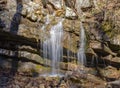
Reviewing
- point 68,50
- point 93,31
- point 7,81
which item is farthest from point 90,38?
point 7,81

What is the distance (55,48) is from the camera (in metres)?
11.3

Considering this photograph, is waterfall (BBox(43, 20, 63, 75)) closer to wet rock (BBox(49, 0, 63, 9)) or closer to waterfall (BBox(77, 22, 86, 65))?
waterfall (BBox(77, 22, 86, 65))

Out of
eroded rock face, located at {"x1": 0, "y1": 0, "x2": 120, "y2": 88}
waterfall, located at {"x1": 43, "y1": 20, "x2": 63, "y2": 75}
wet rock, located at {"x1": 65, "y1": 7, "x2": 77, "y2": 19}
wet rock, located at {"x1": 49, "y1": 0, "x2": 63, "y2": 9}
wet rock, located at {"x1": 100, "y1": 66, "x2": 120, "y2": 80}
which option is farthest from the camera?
wet rock, located at {"x1": 49, "y1": 0, "x2": 63, "y2": 9}

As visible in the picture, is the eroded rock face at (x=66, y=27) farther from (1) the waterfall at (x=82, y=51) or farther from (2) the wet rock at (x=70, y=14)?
(1) the waterfall at (x=82, y=51)

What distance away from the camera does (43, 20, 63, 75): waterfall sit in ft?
36.9

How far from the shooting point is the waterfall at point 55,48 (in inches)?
443

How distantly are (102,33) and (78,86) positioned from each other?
2517mm

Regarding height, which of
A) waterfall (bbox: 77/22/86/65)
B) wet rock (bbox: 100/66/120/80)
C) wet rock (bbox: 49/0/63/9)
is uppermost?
wet rock (bbox: 49/0/63/9)

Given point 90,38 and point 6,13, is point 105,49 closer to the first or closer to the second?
point 90,38

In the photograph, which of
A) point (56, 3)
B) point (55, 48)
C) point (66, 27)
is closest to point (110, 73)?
point (55, 48)

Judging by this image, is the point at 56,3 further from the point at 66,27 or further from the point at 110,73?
the point at 110,73

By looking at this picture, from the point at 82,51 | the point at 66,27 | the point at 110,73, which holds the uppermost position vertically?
the point at 66,27

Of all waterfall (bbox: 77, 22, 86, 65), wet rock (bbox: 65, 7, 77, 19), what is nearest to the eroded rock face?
wet rock (bbox: 65, 7, 77, 19)

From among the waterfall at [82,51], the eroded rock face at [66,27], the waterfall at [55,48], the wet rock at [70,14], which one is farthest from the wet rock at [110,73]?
the wet rock at [70,14]
